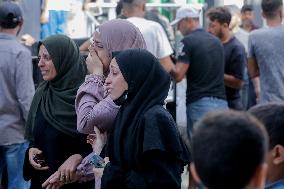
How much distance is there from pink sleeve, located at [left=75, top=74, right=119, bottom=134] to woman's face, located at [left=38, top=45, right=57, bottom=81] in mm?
562

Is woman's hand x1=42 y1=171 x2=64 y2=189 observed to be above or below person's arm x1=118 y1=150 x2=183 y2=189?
below

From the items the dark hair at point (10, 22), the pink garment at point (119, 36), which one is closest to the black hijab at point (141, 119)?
the pink garment at point (119, 36)

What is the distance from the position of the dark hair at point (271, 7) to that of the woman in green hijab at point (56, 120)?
2447 millimetres

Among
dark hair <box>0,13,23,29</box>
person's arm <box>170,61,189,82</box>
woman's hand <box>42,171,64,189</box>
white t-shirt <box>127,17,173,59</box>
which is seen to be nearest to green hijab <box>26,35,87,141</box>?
woman's hand <box>42,171,64,189</box>

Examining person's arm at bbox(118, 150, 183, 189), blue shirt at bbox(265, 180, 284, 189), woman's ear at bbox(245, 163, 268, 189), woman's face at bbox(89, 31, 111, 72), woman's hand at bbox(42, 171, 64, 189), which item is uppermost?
woman's face at bbox(89, 31, 111, 72)

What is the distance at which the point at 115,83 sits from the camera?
11.3 ft

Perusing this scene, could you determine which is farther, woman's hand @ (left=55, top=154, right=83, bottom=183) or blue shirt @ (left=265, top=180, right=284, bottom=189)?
woman's hand @ (left=55, top=154, right=83, bottom=183)

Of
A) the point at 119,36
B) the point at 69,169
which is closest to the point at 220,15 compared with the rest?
the point at 119,36

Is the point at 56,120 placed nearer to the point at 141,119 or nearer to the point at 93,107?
the point at 93,107

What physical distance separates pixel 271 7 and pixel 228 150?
448cm

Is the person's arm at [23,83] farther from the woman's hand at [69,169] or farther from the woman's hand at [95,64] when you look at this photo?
the woman's hand at [95,64]

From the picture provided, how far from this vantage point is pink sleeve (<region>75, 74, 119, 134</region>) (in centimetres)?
356

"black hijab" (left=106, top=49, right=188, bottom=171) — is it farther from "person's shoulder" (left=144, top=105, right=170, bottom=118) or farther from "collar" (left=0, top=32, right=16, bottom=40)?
"collar" (left=0, top=32, right=16, bottom=40)

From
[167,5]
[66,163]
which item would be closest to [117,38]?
[66,163]
